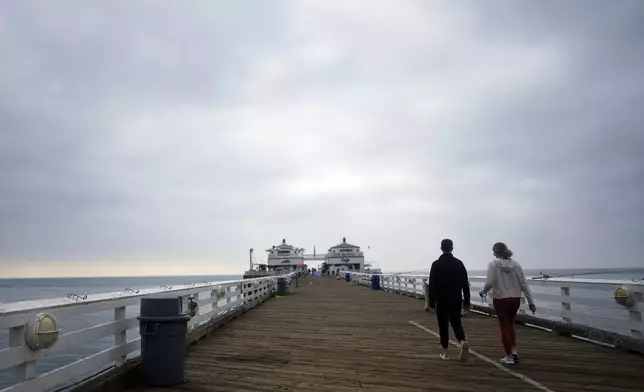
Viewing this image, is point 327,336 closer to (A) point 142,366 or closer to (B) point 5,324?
(A) point 142,366

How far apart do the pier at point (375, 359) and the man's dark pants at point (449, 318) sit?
15.2 inches

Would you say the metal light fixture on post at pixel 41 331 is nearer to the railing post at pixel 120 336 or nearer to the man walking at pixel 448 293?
the railing post at pixel 120 336

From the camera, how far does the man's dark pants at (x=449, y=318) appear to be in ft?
23.2

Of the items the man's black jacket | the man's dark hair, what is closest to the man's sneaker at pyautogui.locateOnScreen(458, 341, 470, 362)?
the man's black jacket

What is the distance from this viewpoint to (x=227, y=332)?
10.1 meters

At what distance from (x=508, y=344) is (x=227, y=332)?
6.16 metres

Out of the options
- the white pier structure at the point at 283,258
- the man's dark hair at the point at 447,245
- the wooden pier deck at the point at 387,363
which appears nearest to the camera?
the wooden pier deck at the point at 387,363

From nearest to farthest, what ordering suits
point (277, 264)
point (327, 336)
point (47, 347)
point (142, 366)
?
point (47, 347) → point (142, 366) → point (327, 336) → point (277, 264)

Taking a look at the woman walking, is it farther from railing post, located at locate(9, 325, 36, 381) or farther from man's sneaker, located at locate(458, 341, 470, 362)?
railing post, located at locate(9, 325, 36, 381)

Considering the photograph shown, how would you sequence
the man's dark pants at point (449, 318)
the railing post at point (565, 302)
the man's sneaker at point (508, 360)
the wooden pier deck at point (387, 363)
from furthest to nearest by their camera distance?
the railing post at point (565, 302) < the man's dark pants at point (449, 318) < the man's sneaker at point (508, 360) < the wooden pier deck at point (387, 363)

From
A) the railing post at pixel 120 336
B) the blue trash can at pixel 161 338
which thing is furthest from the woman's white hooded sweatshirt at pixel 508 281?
the railing post at pixel 120 336

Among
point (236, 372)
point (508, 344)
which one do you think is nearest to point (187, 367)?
point (236, 372)

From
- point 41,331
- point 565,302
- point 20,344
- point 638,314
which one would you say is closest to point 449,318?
point 638,314

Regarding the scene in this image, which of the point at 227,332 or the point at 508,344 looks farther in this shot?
the point at 227,332
